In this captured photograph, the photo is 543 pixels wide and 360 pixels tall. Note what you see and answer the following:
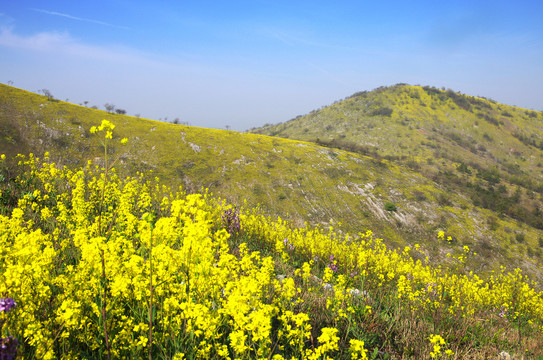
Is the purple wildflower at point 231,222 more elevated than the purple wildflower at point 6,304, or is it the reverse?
the purple wildflower at point 6,304

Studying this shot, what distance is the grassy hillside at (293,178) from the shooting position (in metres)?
20.0

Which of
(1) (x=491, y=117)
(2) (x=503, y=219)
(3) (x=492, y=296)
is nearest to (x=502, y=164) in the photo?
(1) (x=491, y=117)

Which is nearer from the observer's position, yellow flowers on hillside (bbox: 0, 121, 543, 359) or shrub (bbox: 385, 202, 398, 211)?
yellow flowers on hillside (bbox: 0, 121, 543, 359)

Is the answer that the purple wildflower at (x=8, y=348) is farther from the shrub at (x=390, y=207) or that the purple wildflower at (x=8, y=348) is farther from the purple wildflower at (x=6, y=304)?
the shrub at (x=390, y=207)

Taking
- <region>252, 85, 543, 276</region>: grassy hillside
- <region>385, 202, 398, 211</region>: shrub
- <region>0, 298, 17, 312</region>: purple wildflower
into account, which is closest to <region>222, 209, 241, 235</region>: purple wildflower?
<region>0, 298, 17, 312</region>: purple wildflower

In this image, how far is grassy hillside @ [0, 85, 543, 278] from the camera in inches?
787

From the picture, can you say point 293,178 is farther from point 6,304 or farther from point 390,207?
point 6,304

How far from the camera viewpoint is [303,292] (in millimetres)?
4844

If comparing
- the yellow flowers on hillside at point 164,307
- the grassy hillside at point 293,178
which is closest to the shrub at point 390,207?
the grassy hillside at point 293,178

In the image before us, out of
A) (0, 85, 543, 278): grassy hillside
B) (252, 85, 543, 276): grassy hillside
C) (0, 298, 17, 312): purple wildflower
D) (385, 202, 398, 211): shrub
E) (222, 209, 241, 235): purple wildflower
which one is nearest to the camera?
(0, 298, 17, 312): purple wildflower

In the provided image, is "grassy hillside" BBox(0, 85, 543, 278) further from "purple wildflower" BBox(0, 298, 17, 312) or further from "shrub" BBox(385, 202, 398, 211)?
"purple wildflower" BBox(0, 298, 17, 312)

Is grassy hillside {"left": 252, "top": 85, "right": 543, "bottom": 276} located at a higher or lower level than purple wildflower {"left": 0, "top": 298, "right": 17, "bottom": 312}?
higher

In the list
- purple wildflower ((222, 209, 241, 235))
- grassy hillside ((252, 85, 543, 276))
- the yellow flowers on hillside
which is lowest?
purple wildflower ((222, 209, 241, 235))

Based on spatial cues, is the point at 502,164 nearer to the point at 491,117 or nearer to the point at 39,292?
the point at 491,117
